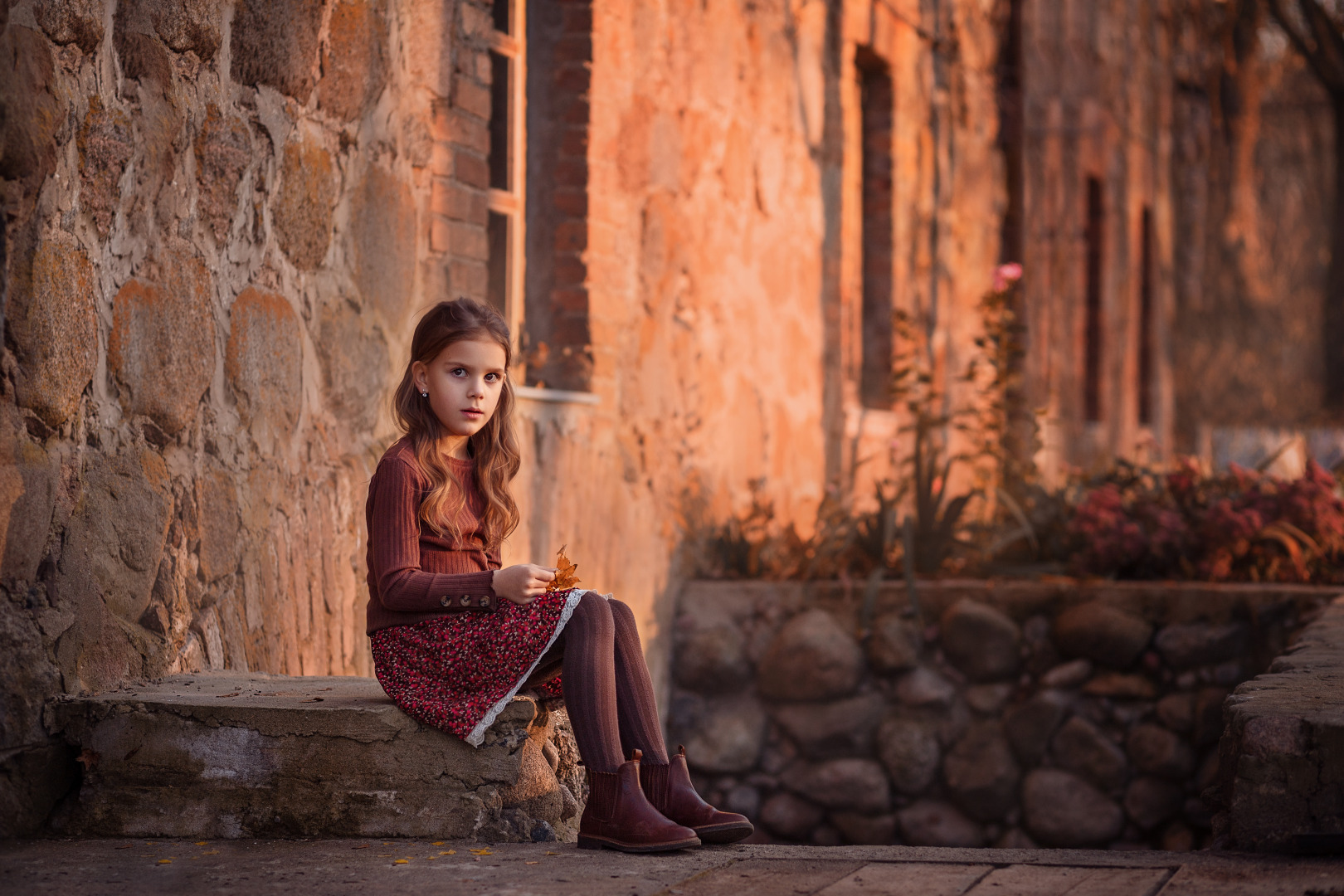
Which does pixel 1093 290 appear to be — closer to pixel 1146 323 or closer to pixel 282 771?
pixel 1146 323

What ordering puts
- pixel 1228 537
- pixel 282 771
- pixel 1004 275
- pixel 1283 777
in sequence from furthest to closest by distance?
pixel 1004 275
pixel 1228 537
pixel 282 771
pixel 1283 777

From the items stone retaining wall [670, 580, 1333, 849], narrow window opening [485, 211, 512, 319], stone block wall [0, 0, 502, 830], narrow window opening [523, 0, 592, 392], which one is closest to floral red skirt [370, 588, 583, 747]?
stone block wall [0, 0, 502, 830]

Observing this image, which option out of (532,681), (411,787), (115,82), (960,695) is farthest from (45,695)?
(960,695)

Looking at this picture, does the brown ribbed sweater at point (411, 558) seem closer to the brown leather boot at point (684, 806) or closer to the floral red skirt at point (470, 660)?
the floral red skirt at point (470, 660)

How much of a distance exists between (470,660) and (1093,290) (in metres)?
8.78

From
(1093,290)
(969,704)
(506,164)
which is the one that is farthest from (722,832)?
(1093,290)

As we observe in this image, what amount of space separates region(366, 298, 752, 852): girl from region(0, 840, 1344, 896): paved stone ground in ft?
0.39

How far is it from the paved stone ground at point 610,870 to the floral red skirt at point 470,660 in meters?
0.23

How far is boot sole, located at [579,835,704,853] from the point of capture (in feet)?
8.88

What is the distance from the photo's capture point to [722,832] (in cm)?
282

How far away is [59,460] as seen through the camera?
2773 millimetres

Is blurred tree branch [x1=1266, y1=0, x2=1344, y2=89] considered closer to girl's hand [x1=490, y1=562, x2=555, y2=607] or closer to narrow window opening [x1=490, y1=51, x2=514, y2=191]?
narrow window opening [x1=490, y1=51, x2=514, y2=191]

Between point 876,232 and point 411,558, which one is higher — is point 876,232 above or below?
above

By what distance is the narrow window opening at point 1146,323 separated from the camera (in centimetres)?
1223
